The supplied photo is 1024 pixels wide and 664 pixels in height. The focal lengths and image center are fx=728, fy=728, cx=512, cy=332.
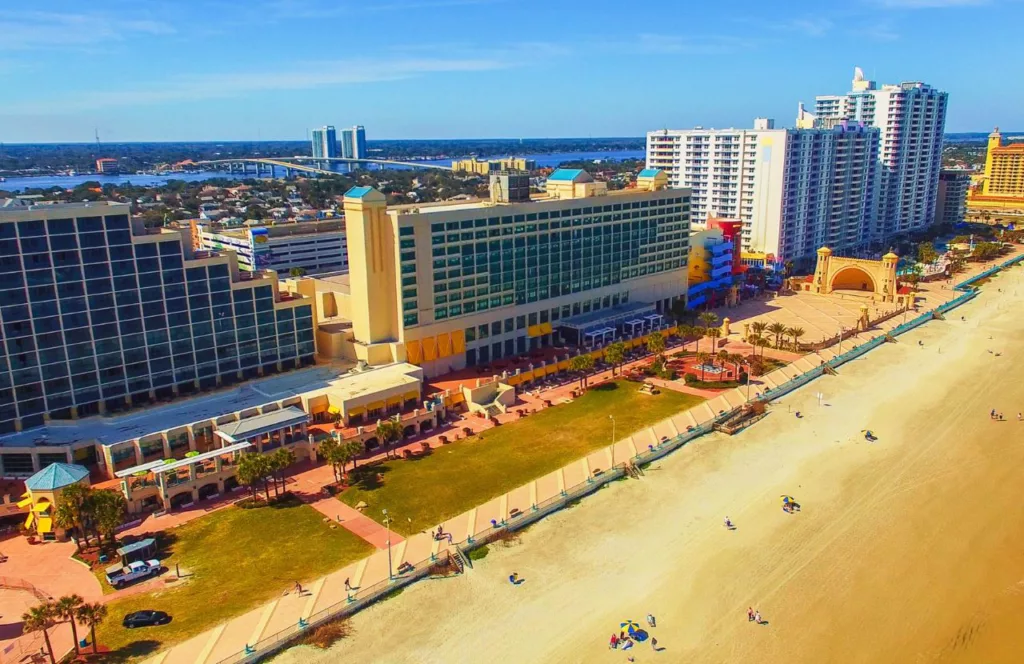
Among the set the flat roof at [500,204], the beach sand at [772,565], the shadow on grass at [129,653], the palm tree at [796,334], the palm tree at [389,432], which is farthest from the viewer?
the palm tree at [796,334]

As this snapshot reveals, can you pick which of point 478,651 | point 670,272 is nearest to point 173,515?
point 478,651

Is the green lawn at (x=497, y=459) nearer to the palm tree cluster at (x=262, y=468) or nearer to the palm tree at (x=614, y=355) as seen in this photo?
the palm tree at (x=614, y=355)

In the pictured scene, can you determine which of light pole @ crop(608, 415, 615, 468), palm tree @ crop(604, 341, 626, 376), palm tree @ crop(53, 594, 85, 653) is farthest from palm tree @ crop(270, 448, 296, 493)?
palm tree @ crop(604, 341, 626, 376)

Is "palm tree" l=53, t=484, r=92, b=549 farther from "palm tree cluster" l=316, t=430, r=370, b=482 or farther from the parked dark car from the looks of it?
"palm tree cluster" l=316, t=430, r=370, b=482

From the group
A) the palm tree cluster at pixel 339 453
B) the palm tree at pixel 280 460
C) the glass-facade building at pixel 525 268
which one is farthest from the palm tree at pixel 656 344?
the palm tree at pixel 280 460

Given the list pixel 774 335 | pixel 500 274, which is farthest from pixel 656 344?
pixel 774 335

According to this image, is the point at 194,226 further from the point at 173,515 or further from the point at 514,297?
the point at 173,515

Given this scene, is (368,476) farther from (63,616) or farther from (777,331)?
(777,331)
